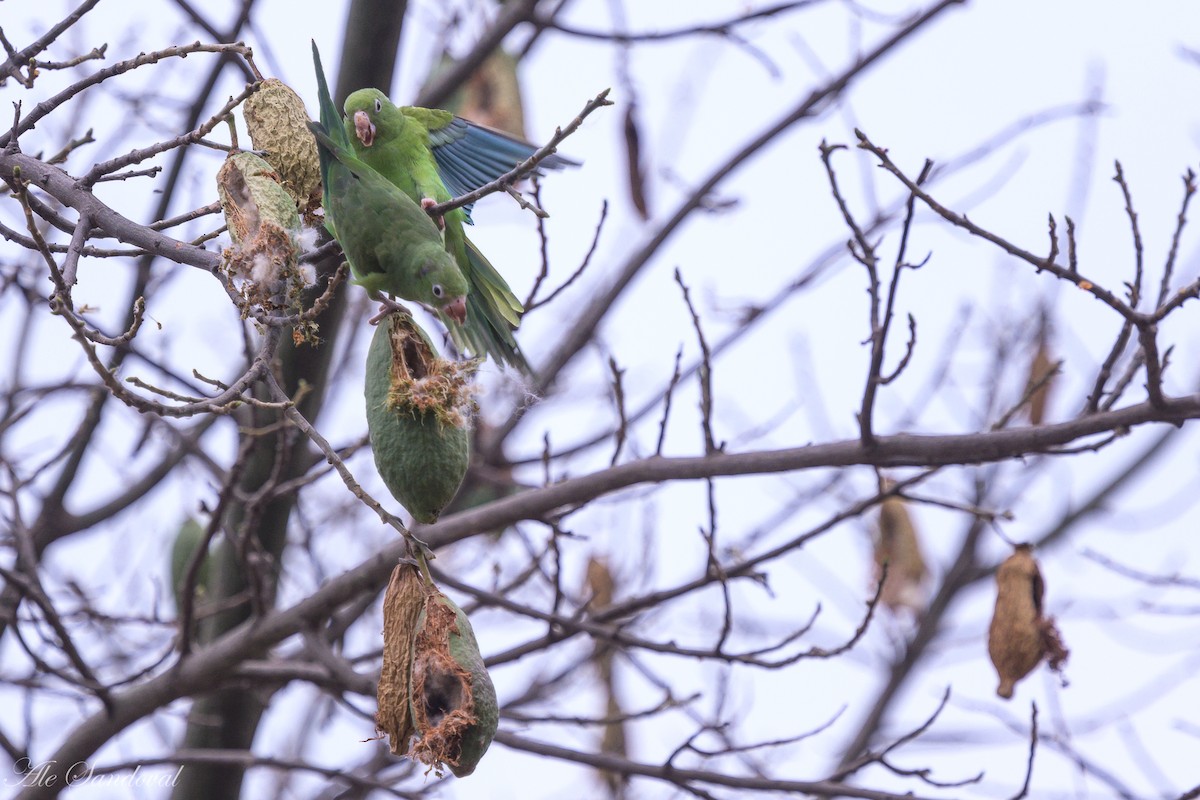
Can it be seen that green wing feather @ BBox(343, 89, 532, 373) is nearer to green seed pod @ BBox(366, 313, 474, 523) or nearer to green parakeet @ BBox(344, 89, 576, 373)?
green parakeet @ BBox(344, 89, 576, 373)

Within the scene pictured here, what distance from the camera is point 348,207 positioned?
2.00 meters

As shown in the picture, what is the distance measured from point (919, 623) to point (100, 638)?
382 centimetres

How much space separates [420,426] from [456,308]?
0.27 metres

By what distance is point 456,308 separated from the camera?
2027 mm

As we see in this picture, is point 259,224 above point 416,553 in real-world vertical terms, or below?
above

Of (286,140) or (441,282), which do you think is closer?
(441,282)

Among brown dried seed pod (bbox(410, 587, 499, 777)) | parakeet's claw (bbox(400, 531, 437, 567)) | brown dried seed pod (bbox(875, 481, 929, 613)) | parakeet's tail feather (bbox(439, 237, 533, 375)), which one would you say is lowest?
brown dried seed pod (bbox(410, 587, 499, 777))

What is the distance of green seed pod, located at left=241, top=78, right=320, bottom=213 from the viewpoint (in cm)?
210

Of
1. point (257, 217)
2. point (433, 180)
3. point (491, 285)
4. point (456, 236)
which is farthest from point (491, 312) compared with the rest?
point (257, 217)

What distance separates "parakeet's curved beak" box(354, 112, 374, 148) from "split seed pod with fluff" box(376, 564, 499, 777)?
133cm

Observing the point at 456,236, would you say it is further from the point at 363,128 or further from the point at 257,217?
the point at 257,217

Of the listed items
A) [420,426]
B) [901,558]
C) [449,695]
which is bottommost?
[449,695]

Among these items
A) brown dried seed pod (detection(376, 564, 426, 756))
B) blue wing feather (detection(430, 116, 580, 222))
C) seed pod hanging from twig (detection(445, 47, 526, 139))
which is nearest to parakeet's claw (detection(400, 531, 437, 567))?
brown dried seed pod (detection(376, 564, 426, 756))

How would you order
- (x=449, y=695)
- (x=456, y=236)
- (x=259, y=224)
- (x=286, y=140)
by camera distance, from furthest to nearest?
(x=456, y=236) < (x=286, y=140) < (x=259, y=224) < (x=449, y=695)
